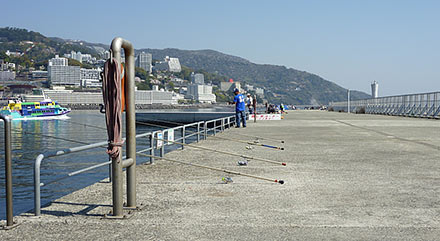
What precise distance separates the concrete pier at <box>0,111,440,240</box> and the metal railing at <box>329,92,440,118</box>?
108ft

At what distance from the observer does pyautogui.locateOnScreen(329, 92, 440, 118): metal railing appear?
40481mm

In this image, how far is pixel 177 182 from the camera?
Result: 8.22 meters

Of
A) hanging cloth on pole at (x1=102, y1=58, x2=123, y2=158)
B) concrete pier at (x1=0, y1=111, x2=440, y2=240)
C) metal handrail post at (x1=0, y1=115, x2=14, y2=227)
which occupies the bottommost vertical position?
concrete pier at (x1=0, y1=111, x2=440, y2=240)

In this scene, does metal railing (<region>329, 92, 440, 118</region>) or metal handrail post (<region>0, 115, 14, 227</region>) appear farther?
metal railing (<region>329, 92, 440, 118</region>)

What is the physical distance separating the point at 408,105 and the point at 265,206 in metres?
45.4

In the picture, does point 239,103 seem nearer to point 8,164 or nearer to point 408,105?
point 8,164

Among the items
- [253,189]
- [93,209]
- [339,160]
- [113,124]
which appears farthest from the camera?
[339,160]

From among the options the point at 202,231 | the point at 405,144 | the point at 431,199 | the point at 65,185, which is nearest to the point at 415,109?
the point at 405,144

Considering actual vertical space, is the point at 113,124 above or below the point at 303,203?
above

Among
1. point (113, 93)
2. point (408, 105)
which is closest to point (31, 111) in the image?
point (408, 105)

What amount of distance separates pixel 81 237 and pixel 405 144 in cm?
1247

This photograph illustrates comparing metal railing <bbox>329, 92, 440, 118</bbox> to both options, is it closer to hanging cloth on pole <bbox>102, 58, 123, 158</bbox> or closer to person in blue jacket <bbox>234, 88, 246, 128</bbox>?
person in blue jacket <bbox>234, 88, 246, 128</bbox>

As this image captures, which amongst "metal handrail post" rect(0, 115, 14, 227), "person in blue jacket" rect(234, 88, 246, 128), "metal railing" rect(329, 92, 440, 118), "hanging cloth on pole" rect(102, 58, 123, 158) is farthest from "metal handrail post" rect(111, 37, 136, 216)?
"metal railing" rect(329, 92, 440, 118)

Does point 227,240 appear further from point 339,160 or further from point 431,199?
point 339,160
